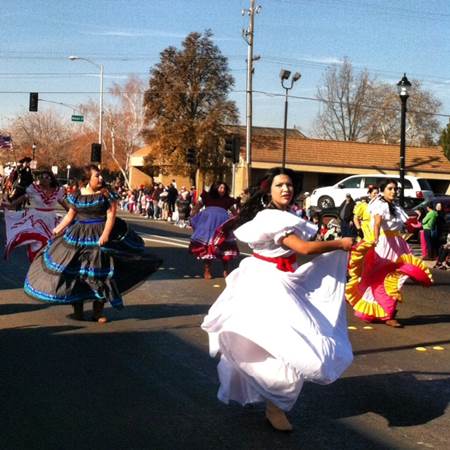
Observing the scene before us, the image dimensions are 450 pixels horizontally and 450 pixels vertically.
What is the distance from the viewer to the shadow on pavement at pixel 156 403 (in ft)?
15.7

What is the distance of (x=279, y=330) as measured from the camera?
15.5ft

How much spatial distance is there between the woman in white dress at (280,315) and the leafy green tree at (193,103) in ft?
148

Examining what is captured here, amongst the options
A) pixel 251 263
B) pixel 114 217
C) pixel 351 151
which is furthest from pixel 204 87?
pixel 251 263

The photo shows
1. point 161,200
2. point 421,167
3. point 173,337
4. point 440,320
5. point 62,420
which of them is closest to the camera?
point 62,420

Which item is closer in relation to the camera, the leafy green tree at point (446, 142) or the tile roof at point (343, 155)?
the tile roof at point (343, 155)

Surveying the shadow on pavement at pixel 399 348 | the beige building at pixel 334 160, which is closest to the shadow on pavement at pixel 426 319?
the shadow on pavement at pixel 399 348

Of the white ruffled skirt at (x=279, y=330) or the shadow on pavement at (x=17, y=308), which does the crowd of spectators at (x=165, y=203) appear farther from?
the white ruffled skirt at (x=279, y=330)

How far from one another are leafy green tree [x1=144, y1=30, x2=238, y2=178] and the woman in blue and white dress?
4147cm

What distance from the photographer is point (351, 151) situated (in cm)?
5028

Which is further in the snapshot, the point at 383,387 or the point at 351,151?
the point at 351,151

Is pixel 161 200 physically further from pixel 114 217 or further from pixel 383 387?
pixel 383 387

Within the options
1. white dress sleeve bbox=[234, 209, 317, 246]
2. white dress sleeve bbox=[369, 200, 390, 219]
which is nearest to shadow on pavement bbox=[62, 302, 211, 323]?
white dress sleeve bbox=[369, 200, 390, 219]

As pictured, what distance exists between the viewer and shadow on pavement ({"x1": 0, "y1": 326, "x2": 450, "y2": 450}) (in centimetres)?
479

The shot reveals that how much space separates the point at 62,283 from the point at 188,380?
2.64 m
